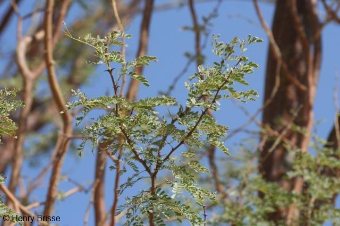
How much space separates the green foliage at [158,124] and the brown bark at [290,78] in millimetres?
1378

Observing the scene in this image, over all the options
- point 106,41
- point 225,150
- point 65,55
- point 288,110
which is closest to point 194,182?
point 225,150

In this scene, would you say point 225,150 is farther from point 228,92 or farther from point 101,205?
point 101,205

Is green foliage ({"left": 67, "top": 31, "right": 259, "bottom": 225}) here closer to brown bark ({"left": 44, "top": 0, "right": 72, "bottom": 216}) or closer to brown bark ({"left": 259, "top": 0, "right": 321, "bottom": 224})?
brown bark ({"left": 44, "top": 0, "right": 72, "bottom": 216})

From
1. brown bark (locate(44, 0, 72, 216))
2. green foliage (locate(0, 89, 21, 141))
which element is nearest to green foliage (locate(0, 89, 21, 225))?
green foliage (locate(0, 89, 21, 141))

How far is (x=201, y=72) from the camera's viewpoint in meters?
0.65

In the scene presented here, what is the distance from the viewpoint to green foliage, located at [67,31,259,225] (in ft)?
2.11

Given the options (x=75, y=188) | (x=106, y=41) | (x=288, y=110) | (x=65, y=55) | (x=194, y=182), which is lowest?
(x=194, y=182)

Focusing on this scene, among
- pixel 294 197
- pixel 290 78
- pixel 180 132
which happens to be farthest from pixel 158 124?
pixel 290 78

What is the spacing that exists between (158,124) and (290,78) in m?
1.53

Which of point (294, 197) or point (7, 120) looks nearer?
point (7, 120)

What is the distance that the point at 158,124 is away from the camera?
0.67 meters

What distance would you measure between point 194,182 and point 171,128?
0.06 m

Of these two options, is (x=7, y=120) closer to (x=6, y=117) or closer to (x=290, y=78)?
(x=6, y=117)

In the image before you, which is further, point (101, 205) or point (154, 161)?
point (101, 205)
